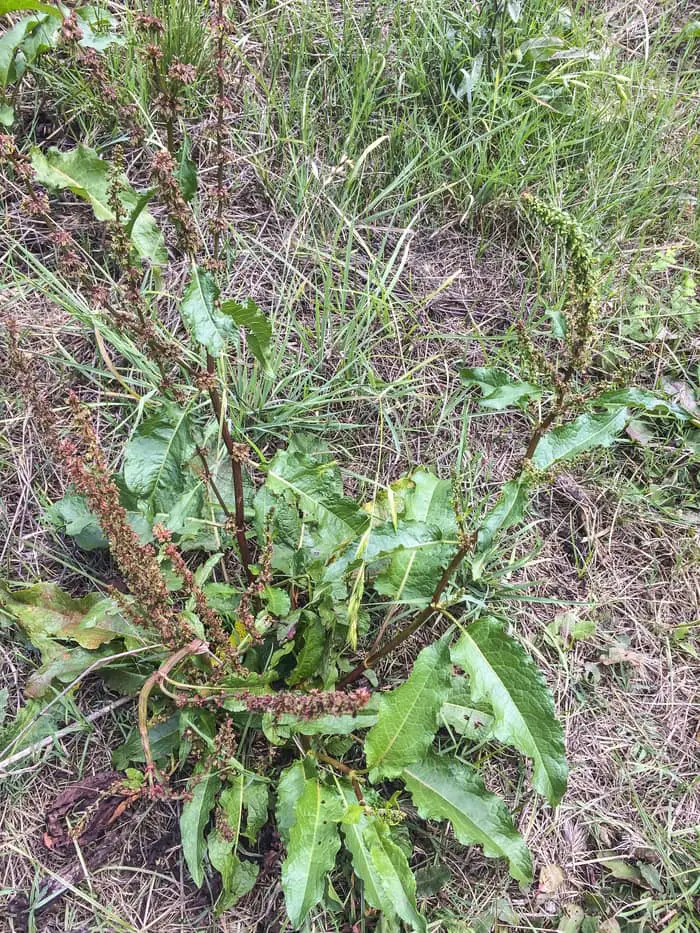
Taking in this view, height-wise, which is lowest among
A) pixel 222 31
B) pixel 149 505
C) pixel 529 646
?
pixel 529 646

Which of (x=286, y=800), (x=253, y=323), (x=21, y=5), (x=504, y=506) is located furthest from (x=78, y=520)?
(x=21, y=5)

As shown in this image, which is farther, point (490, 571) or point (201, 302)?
point (490, 571)

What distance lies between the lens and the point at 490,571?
239cm

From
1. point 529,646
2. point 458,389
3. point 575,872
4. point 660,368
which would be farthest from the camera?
point 660,368

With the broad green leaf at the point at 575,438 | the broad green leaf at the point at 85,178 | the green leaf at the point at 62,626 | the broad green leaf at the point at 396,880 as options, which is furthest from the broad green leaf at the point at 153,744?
the broad green leaf at the point at 85,178

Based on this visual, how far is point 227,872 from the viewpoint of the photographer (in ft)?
6.24

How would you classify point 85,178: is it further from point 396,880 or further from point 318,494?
point 396,880

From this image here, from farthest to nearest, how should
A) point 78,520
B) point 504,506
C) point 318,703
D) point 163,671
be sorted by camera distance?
point 78,520 → point 504,506 → point 163,671 → point 318,703

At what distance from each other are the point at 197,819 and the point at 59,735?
484 mm

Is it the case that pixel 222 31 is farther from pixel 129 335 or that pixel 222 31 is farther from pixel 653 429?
pixel 653 429

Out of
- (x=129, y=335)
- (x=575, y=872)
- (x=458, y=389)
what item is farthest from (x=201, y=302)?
(x=575, y=872)

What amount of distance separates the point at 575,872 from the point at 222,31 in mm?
2484

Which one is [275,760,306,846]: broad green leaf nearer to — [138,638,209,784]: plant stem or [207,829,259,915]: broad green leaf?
[207,829,259,915]: broad green leaf

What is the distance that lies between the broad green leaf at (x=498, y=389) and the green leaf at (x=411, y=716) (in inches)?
25.8
